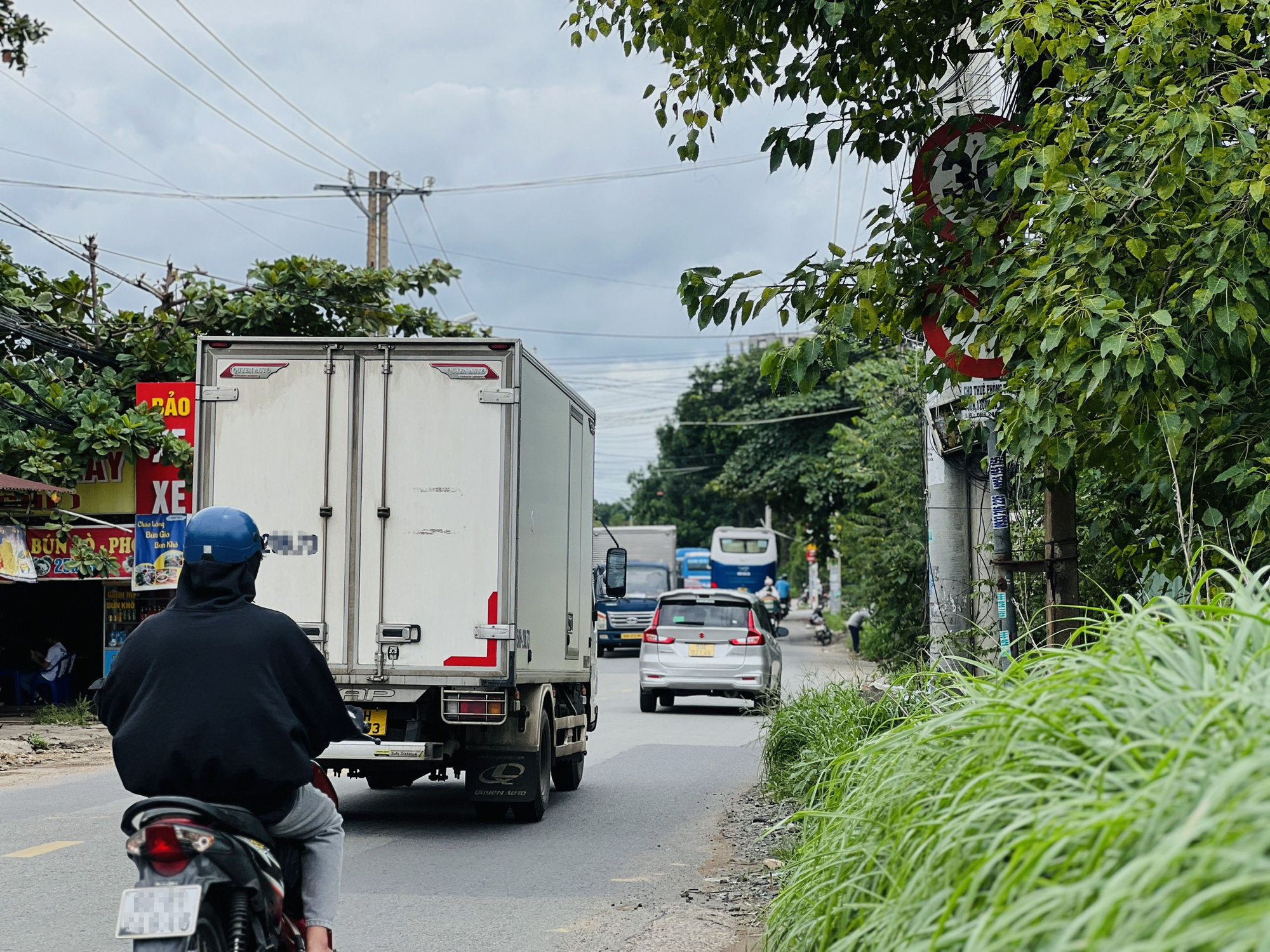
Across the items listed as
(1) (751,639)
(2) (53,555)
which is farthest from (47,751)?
(1) (751,639)

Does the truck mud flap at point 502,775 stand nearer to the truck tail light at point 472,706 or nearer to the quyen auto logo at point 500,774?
the quyen auto logo at point 500,774

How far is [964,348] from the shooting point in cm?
661

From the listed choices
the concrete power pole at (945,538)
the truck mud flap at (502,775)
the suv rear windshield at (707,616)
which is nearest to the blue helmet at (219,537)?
the truck mud flap at (502,775)

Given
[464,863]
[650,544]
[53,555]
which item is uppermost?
[650,544]

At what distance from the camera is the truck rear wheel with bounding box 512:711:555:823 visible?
1009 cm

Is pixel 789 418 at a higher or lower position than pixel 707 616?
higher

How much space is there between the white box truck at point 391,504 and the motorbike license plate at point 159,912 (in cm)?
524

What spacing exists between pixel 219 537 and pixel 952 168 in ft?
14.0

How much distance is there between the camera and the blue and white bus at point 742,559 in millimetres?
56875

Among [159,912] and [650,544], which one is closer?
[159,912]

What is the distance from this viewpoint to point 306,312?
2127cm

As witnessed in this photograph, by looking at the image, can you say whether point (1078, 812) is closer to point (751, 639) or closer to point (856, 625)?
point (751, 639)

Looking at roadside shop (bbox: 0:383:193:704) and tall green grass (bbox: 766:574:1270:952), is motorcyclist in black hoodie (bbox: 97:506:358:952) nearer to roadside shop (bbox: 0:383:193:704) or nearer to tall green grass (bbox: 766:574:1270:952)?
tall green grass (bbox: 766:574:1270:952)

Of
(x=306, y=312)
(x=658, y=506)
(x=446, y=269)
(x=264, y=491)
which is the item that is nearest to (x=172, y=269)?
(x=306, y=312)
